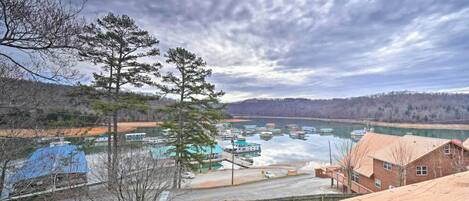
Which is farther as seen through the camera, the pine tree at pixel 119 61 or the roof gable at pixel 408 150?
the roof gable at pixel 408 150

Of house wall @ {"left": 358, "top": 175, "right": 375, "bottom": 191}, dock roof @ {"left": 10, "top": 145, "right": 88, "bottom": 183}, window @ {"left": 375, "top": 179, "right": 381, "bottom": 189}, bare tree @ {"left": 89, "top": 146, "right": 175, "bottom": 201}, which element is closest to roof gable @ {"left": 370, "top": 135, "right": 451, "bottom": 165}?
window @ {"left": 375, "top": 179, "right": 381, "bottom": 189}

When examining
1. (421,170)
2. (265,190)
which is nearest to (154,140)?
(265,190)

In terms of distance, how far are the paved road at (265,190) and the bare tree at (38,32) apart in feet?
46.2

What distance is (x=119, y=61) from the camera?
14672 mm

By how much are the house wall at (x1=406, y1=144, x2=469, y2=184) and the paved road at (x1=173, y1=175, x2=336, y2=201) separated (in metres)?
5.90

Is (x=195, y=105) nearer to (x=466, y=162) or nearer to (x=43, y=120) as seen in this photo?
(x=43, y=120)

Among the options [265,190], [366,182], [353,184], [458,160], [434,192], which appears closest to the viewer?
[434,192]

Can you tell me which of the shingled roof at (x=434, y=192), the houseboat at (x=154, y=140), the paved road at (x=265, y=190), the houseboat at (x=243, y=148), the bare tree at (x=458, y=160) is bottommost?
the houseboat at (x=243, y=148)

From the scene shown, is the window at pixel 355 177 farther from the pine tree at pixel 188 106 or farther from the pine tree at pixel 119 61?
the pine tree at pixel 119 61

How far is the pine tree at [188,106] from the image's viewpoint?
17.6 m

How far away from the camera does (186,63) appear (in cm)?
1802

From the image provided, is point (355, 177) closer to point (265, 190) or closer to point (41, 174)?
point (265, 190)

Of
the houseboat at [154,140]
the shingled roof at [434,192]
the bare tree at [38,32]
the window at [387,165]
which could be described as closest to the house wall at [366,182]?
the window at [387,165]

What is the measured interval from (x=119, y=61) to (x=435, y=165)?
70.6 feet
